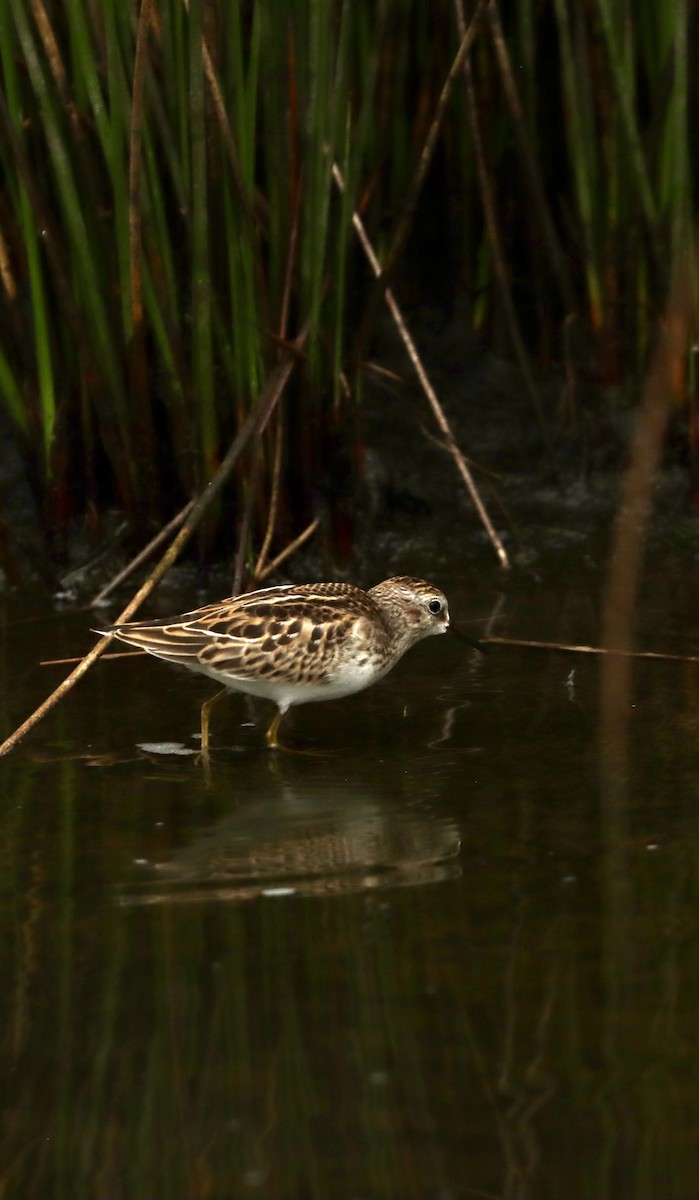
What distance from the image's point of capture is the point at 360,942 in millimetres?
4305

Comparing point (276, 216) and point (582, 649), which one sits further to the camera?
point (276, 216)

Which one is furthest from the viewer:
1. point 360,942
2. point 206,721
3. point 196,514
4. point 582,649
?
point 582,649

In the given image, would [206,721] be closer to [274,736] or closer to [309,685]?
[274,736]

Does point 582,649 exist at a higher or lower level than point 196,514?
lower

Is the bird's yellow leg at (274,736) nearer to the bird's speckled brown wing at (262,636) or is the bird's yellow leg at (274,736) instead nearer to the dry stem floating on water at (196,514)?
the bird's speckled brown wing at (262,636)

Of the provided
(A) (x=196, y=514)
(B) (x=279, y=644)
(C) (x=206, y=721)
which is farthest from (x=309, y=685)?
(A) (x=196, y=514)

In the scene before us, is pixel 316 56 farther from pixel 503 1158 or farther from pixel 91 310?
pixel 503 1158

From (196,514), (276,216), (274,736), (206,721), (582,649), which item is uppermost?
(276,216)

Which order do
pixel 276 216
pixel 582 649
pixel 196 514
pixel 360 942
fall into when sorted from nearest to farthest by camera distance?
1. pixel 360 942
2. pixel 196 514
3. pixel 582 649
4. pixel 276 216

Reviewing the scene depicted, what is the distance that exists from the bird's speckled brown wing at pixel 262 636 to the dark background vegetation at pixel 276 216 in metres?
0.72

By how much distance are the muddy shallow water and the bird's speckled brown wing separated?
0.91 ft

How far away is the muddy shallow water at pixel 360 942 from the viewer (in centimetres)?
344

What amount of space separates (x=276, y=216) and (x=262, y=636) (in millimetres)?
1761

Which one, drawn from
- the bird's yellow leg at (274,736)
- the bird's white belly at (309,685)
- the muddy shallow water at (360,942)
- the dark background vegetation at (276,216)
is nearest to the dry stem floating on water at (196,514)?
the dark background vegetation at (276,216)
